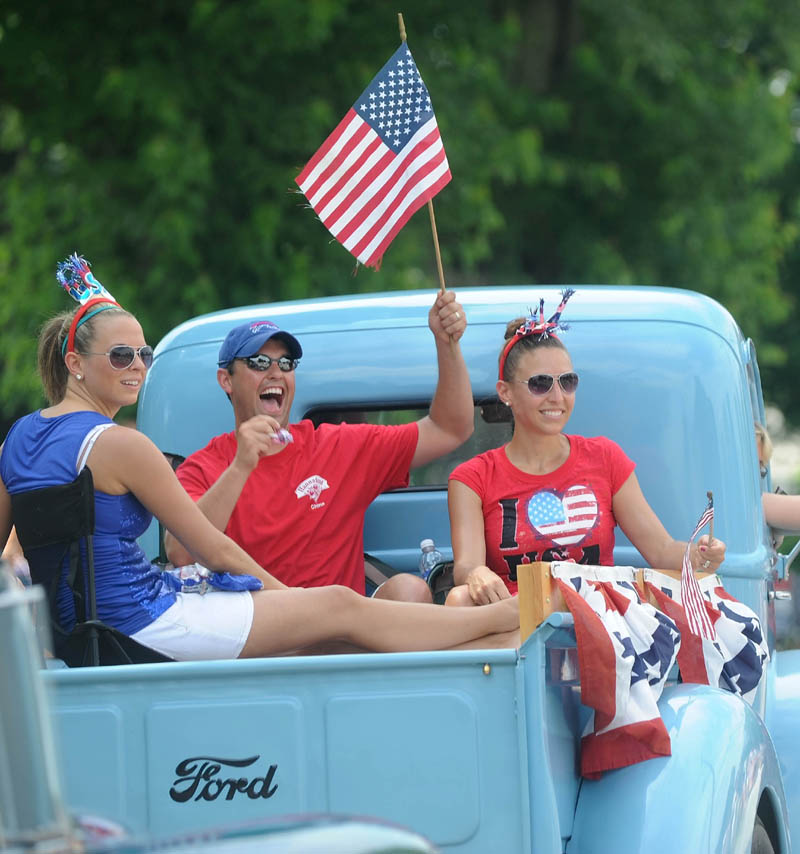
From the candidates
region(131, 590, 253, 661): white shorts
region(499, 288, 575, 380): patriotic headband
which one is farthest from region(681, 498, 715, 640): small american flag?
region(131, 590, 253, 661): white shorts

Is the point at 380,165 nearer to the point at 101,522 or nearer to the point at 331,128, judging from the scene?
the point at 101,522

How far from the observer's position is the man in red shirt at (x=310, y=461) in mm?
4426

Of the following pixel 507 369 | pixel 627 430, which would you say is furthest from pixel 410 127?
pixel 627 430

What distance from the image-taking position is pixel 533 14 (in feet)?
47.6

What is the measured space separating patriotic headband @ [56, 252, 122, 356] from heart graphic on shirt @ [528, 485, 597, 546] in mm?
1340

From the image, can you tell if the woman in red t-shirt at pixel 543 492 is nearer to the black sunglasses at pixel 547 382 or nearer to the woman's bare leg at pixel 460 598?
the black sunglasses at pixel 547 382

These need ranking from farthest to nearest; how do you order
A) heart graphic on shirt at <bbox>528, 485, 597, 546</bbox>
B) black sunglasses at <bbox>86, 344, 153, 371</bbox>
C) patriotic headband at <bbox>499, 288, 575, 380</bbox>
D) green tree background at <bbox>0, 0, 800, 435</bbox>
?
green tree background at <bbox>0, 0, 800, 435</bbox> < patriotic headband at <bbox>499, 288, 575, 380</bbox> < heart graphic on shirt at <bbox>528, 485, 597, 546</bbox> < black sunglasses at <bbox>86, 344, 153, 371</bbox>

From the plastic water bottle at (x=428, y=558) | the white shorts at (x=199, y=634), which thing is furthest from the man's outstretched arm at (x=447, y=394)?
the white shorts at (x=199, y=634)

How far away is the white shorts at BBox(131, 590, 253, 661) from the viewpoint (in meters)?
3.56

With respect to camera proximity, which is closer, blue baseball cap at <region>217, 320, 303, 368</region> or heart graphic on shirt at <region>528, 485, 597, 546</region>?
heart graphic on shirt at <region>528, 485, 597, 546</region>

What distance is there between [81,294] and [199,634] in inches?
40.6

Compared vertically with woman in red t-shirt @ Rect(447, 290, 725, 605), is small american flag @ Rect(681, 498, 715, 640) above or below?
below

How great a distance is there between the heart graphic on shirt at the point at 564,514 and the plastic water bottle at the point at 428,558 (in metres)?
0.51

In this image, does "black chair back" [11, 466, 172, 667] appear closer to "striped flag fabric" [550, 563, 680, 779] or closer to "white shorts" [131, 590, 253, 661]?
"white shorts" [131, 590, 253, 661]
